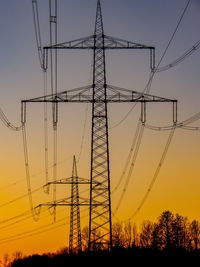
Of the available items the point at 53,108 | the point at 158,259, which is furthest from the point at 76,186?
the point at 53,108

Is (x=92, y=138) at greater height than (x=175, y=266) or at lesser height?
greater

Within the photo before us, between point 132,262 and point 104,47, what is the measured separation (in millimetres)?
16374

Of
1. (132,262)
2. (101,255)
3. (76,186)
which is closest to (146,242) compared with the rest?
(76,186)

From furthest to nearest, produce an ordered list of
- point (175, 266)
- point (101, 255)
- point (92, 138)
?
point (175, 266)
point (101, 255)
point (92, 138)

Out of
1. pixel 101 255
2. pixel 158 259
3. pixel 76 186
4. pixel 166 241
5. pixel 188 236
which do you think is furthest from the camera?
pixel 188 236

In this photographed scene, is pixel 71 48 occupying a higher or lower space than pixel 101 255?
higher

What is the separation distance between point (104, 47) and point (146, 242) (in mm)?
72238

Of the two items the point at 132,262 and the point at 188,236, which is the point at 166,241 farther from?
the point at 132,262

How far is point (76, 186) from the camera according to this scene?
47938mm

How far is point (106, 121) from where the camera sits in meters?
31.0

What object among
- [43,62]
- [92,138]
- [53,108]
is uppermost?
[43,62]

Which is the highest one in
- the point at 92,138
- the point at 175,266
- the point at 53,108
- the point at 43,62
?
the point at 43,62

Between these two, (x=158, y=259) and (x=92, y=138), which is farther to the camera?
(x=158, y=259)

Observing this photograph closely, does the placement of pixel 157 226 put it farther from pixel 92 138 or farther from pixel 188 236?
pixel 92 138
